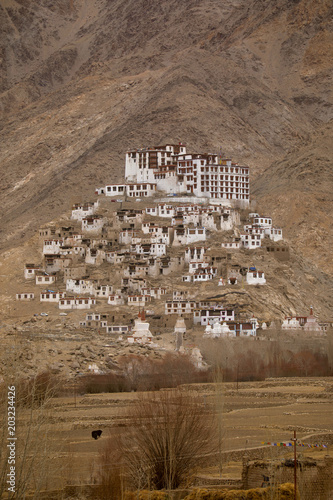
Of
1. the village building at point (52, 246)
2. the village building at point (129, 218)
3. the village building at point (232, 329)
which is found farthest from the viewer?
the village building at point (129, 218)

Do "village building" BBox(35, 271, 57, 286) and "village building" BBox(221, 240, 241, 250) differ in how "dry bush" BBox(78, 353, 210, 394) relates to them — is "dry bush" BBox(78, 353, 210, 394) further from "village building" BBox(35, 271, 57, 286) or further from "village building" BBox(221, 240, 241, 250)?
"village building" BBox(221, 240, 241, 250)

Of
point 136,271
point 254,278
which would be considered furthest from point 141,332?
point 254,278

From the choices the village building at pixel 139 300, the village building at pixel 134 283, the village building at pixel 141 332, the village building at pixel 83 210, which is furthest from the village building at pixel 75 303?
the village building at pixel 83 210

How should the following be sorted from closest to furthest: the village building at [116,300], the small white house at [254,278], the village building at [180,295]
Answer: the village building at [180,295]
the village building at [116,300]
the small white house at [254,278]

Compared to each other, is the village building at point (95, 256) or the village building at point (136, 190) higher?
the village building at point (136, 190)

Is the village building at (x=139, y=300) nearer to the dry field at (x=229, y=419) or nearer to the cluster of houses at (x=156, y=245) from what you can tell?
the cluster of houses at (x=156, y=245)

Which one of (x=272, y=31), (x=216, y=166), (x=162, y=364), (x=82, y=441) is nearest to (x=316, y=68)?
(x=272, y=31)

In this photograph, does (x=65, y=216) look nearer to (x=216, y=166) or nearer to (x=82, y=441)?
(x=216, y=166)
